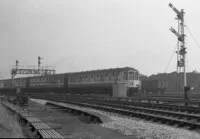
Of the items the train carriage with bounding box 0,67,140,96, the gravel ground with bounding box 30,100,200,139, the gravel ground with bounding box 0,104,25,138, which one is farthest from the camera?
the train carriage with bounding box 0,67,140,96

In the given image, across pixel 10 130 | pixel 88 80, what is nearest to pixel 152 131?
pixel 10 130

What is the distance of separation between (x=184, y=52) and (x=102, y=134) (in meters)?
29.9

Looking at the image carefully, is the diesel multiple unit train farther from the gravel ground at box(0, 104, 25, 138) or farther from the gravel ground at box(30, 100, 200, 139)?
the gravel ground at box(0, 104, 25, 138)

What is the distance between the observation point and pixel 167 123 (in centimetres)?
1096

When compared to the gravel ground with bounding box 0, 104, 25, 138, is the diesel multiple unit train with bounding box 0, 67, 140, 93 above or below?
above

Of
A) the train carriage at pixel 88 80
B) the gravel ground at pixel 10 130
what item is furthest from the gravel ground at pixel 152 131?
the train carriage at pixel 88 80

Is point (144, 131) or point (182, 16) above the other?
point (182, 16)

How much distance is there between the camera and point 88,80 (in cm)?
3641

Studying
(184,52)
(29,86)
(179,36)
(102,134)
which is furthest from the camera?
(29,86)

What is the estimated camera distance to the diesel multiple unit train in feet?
107

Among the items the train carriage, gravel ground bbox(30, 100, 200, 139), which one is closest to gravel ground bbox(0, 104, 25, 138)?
gravel ground bbox(30, 100, 200, 139)

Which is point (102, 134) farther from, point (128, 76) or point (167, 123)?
point (128, 76)

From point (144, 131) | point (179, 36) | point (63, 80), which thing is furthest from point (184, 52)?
point (144, 131)

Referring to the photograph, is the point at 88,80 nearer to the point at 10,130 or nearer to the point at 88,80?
the point at 88,80
